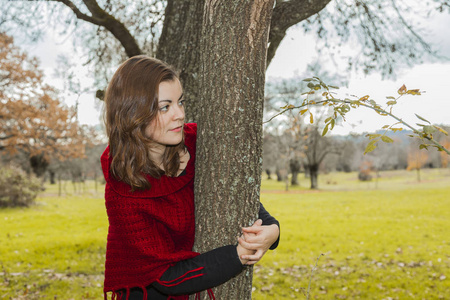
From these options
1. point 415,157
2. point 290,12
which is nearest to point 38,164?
point 290,12

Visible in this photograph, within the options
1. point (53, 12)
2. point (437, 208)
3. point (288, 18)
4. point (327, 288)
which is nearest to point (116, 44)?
point (53, 12)

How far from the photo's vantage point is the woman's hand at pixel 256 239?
185cm

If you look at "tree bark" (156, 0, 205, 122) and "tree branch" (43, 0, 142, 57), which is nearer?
"tree bark" (156, 0, 205, 122)

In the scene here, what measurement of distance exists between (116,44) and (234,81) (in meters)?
5.76

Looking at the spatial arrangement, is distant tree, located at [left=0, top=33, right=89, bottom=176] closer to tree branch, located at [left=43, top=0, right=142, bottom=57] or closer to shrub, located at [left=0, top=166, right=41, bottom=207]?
shrub, located at [left=0, top=166, right=41, bottom=207]

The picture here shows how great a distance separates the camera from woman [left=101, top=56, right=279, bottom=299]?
72.0 inches

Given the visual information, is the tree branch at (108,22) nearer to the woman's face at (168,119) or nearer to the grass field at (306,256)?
the woman's face at (168,119)

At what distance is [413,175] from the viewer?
44875 mm

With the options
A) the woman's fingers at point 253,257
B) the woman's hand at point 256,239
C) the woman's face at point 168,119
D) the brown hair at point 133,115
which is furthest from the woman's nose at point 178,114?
the woman's fingers at point 253,257

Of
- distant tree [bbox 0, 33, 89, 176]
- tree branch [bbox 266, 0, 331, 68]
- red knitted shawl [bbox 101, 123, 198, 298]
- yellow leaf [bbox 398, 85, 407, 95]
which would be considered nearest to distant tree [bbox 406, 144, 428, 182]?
distant tree [bbox 0, 33, 89, 176]

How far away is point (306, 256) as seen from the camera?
29.4 ft

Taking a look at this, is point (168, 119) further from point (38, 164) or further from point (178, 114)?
point (38, 164)

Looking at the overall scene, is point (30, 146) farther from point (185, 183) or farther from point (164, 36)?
point (185, 183)

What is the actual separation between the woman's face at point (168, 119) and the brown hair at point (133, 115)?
3cm
